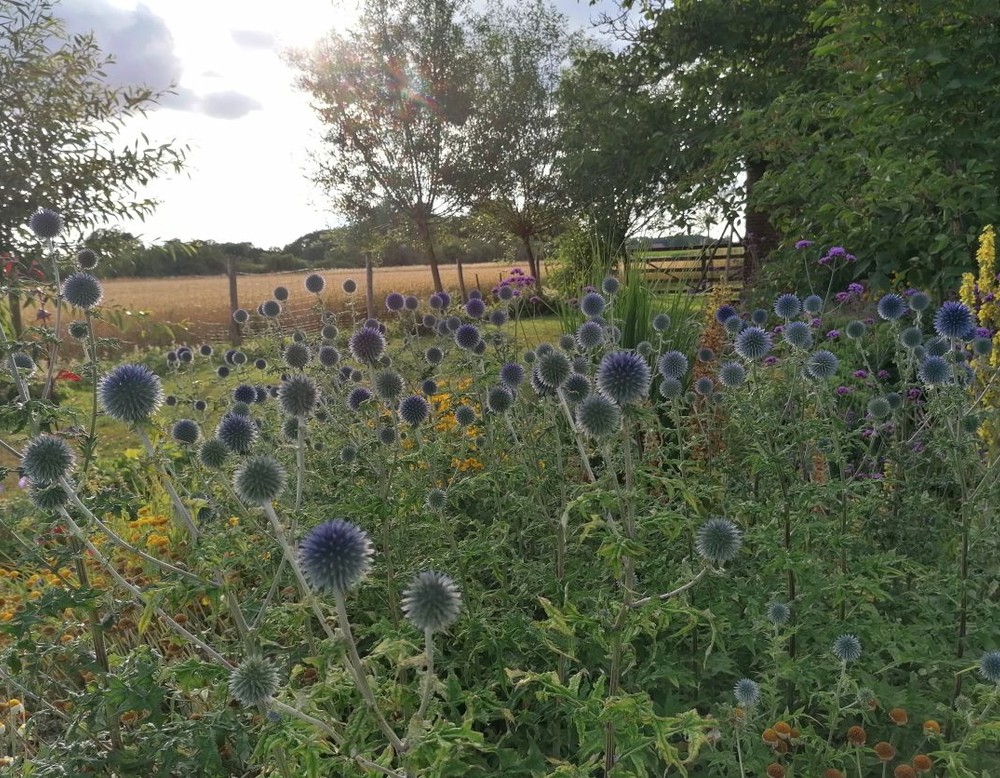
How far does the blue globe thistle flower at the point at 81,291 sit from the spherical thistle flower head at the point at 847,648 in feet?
10.3

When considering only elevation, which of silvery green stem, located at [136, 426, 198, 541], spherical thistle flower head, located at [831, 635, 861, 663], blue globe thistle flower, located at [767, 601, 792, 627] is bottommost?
spherical thistle flower head, located at [831, 635, 861, 663]

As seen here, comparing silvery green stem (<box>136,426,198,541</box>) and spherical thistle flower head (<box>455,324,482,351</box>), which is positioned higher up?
spherical thistle flower head (<box>455,324,482,351</box>)

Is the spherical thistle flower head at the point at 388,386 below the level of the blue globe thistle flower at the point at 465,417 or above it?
above

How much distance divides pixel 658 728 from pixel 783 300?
3380mm

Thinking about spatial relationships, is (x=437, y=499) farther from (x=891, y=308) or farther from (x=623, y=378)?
(x=891, y=308)

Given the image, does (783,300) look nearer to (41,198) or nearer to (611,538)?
(611,538)

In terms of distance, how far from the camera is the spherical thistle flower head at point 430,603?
155cm

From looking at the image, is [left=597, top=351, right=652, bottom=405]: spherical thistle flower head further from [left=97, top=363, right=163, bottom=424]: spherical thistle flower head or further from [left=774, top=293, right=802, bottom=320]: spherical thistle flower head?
[left=774, top=293, right=802, bottom=320]: spherical thistle flower head

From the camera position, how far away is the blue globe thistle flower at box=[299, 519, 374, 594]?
1.56 m

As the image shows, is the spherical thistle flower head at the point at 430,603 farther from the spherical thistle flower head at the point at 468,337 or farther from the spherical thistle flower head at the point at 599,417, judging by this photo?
the spherical thistle flower head at the point at 468,337

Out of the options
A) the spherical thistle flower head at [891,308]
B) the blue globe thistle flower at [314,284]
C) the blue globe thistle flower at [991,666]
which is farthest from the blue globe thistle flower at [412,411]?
the spherical thistle flower head at [891,308]

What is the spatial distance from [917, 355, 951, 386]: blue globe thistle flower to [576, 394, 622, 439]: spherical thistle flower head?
5.90 feet

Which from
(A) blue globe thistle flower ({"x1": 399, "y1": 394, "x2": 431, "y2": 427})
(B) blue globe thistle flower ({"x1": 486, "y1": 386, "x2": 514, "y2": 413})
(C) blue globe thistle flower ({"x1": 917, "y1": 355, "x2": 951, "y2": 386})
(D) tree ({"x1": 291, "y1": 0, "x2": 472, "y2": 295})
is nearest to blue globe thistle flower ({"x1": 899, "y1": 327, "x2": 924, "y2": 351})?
(C) blue globe thistle flower ({"x1": 917, "y1": 355, "x2": 951, "y2": 386})

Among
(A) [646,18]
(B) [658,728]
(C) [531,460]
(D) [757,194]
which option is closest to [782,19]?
(A) [646,18]
